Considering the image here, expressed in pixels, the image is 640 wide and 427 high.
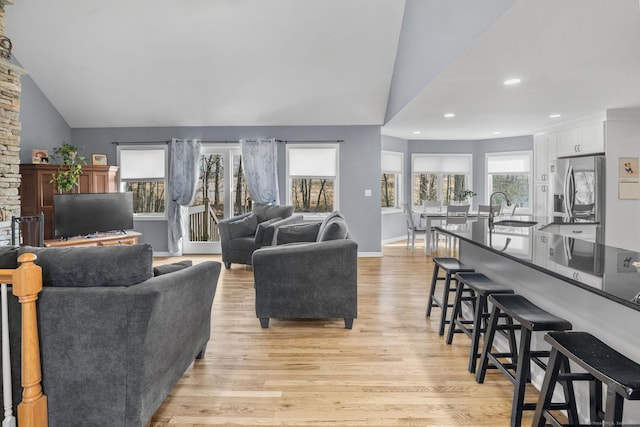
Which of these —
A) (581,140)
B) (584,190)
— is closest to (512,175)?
(581,140)

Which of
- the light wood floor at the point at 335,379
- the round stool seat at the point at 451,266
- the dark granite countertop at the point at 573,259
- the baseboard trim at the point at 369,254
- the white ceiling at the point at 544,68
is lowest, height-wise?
the light wood floor at the point at 335,379

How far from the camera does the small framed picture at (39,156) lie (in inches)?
237

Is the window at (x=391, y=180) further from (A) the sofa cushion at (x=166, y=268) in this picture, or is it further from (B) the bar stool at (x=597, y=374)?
(B) the bar stool at (x=597, y=374)

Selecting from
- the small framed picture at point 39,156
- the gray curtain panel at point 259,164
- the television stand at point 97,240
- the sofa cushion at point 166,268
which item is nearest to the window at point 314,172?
the gray curtain panel at point 259,164

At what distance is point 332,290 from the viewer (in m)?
3.36

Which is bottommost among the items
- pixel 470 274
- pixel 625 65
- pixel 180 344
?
pixel 180 344

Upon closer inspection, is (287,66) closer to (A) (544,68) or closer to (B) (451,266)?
(A) (544,68)

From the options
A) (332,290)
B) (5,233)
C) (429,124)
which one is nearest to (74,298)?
(332,290)

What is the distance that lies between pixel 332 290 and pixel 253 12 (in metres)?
3.80

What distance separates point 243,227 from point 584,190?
5014 millimetres

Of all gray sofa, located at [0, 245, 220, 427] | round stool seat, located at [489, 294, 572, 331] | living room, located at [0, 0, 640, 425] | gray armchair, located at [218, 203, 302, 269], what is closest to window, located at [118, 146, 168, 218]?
living room, located at [0, 0, 640, 425]

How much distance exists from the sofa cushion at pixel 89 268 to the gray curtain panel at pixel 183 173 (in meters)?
5.34

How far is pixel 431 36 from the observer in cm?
399

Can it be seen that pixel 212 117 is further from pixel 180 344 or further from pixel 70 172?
pixel 180 344
